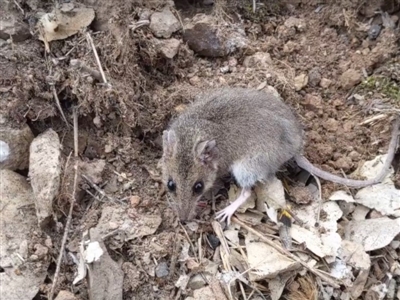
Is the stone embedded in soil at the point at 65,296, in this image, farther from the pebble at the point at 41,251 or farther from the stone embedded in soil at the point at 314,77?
the stone embedded in soil at the point at 314,77

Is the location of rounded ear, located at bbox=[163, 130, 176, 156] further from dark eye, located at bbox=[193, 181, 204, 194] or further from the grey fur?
dark eye, located at bbox=[193, 181, 204, 194]

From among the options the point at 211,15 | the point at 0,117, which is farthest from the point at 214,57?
the point at 0,117

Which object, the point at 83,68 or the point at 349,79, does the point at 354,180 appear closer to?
the point at 349,79

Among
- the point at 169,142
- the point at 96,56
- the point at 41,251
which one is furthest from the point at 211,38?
the point at 41,251

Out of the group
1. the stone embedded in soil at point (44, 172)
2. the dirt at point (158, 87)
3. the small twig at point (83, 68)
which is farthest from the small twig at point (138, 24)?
the stone embedded in soil at point (44, 172)

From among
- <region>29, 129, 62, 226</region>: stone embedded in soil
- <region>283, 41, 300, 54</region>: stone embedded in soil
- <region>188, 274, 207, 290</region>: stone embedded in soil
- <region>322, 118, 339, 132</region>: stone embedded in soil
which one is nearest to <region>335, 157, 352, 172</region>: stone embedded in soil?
<region>322, 118, 339, 132</region>: stone embedded in soil

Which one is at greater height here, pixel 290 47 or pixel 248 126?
pixel 290 47

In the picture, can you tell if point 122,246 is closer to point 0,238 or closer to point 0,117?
point 0,238
